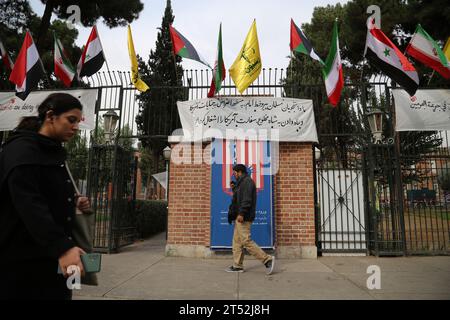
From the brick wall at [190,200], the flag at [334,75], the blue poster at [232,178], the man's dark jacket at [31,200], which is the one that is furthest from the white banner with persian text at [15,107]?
the man's dark jacket at [31,200]

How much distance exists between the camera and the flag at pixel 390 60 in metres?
7.26

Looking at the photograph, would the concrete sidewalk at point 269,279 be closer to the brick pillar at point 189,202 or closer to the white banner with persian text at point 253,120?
the brick pillar at point 189,202

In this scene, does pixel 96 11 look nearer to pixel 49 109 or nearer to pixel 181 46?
pixel 181 46

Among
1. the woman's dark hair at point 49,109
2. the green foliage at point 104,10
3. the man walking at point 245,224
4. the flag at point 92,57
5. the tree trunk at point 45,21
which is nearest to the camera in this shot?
the woman's dark hair at point 49,109

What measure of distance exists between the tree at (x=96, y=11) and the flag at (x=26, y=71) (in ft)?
19.4

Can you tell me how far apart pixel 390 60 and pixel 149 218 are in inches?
377

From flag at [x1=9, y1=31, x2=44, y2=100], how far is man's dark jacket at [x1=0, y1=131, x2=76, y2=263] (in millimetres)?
7752

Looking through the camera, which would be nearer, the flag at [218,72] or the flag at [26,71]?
the flag at [218,72]

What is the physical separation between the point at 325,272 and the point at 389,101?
4697 millimetres

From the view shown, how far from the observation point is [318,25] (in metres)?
26.2

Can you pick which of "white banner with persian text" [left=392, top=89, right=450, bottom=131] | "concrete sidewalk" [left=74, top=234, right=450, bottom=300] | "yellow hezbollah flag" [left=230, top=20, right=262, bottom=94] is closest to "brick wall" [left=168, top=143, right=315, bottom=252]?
"concrete sidewalk" [left=74, top=234, right=450, bottom=300]

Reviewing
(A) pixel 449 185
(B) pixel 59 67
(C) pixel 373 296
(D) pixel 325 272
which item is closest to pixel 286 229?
(D) pixel 325 272

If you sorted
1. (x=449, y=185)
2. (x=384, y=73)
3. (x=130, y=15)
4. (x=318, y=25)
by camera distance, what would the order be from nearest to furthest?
(x=449, y=185) → (x=384, y=73) → (x=130, y=15) → (x=318, y=25)
